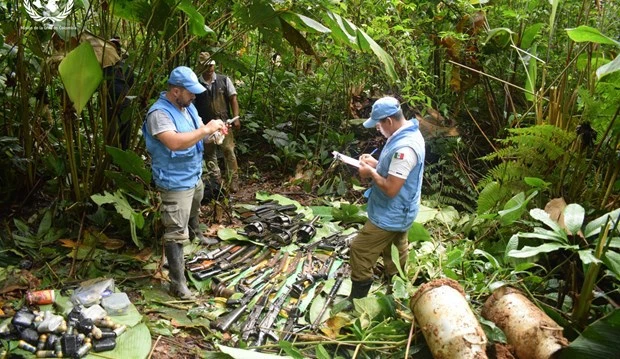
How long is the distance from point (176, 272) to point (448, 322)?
2124 millimetres

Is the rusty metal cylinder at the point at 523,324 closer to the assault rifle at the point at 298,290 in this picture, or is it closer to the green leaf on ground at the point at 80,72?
the assault rifle at the point at 298,290

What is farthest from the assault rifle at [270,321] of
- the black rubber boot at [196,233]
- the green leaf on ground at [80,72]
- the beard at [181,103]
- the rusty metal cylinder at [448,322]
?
the green leaf on ground at [80,72]

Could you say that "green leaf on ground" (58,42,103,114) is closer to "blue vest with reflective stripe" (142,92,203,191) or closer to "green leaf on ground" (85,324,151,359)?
"blue vest with reflective stripe" (142,92,203,191)

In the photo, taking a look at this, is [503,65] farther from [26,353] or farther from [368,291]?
[26,353]

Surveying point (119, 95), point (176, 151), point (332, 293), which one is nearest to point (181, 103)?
point (176, 151)

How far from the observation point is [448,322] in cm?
241

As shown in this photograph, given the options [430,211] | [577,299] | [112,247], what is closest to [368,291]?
[577,299]

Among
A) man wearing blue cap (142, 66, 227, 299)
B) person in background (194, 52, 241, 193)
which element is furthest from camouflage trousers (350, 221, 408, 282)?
person in background (194, 52, 241, 193)

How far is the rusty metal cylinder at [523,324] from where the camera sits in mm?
2336

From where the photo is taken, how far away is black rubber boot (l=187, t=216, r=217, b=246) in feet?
14.9

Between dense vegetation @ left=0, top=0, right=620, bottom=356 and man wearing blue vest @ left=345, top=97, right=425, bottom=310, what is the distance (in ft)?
1.23

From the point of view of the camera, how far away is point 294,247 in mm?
4578

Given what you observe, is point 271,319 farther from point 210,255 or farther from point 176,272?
point 210,255

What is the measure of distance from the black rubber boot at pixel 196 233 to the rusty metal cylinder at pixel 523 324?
2.65 meters
